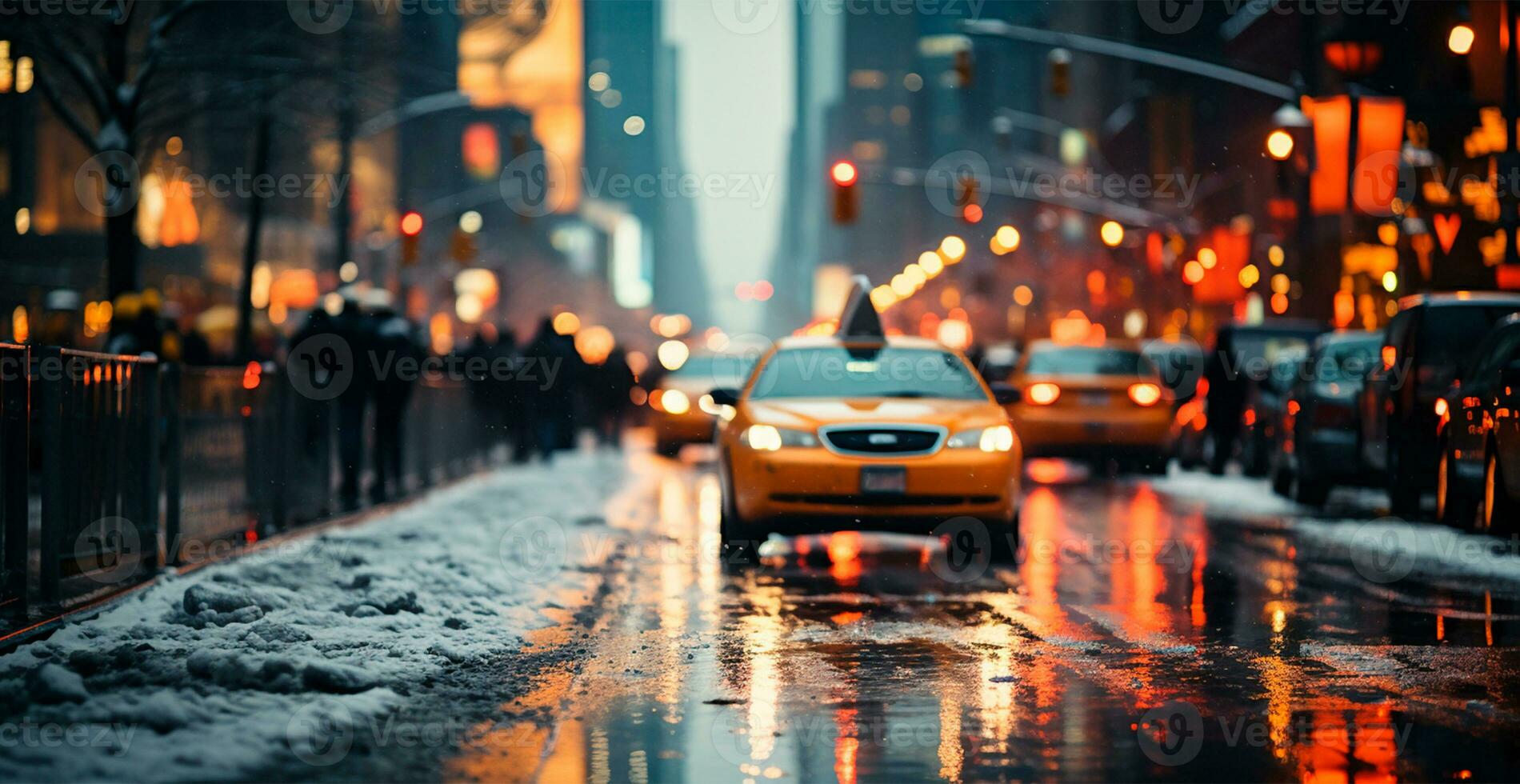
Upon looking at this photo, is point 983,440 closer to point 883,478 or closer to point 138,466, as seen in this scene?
point 883,478

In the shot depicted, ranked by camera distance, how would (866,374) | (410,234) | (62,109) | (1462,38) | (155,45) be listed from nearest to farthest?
(866,374) < (155,45) < (62,109) < (1462,38) < (410,234)

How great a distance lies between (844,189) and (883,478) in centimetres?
2355

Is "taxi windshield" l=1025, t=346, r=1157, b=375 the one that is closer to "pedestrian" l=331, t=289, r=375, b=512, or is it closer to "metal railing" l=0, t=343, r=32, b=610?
"pedestrian" l=331, t=289, r=375, b=512

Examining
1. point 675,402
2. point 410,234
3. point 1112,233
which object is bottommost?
point 675,402

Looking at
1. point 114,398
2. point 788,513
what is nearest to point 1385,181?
point 788,513

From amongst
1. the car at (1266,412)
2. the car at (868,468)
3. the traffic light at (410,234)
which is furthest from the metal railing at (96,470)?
the traffic light at (410,234)

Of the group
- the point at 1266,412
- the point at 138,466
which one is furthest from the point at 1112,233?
the point at 138,466

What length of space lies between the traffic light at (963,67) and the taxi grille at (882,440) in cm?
1823

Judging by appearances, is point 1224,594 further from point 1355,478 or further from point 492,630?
point 1355,478

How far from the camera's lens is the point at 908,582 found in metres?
12.2

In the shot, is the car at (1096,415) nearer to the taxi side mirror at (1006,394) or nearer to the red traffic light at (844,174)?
the taxi side mirror at (1006,394)

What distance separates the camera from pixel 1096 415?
78.9 feet

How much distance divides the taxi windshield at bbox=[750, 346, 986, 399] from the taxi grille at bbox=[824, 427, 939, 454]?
89 cm

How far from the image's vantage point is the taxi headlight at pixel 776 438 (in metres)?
12.7
